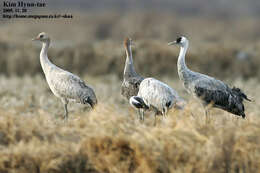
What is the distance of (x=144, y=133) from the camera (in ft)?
20.4

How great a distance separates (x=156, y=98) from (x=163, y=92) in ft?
0.40

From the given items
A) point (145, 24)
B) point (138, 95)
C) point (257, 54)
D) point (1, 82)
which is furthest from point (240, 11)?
point (138, 95)

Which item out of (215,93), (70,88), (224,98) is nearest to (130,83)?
(70,88)

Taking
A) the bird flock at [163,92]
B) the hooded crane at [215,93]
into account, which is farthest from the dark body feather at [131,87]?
the hooded crane at [215,93]

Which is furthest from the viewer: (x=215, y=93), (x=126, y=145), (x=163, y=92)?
(x=215, y=93)

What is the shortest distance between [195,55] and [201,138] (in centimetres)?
977

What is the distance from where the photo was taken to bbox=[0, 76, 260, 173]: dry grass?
6.02m

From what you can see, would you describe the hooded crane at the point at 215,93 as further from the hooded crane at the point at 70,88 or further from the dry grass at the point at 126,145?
the hooded crane at the point at 70,88

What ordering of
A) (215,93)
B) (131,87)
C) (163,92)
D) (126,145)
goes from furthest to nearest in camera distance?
1. (131,87)
2. (215,93)
3. (163,92)
4. (126,145)

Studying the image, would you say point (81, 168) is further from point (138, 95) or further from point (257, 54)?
point (257, 54)

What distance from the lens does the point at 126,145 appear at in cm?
627

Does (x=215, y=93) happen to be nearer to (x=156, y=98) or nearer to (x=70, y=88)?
(x=156, y=98)

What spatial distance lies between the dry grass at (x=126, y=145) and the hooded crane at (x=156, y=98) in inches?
32.5

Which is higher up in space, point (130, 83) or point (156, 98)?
point (130, 83)
